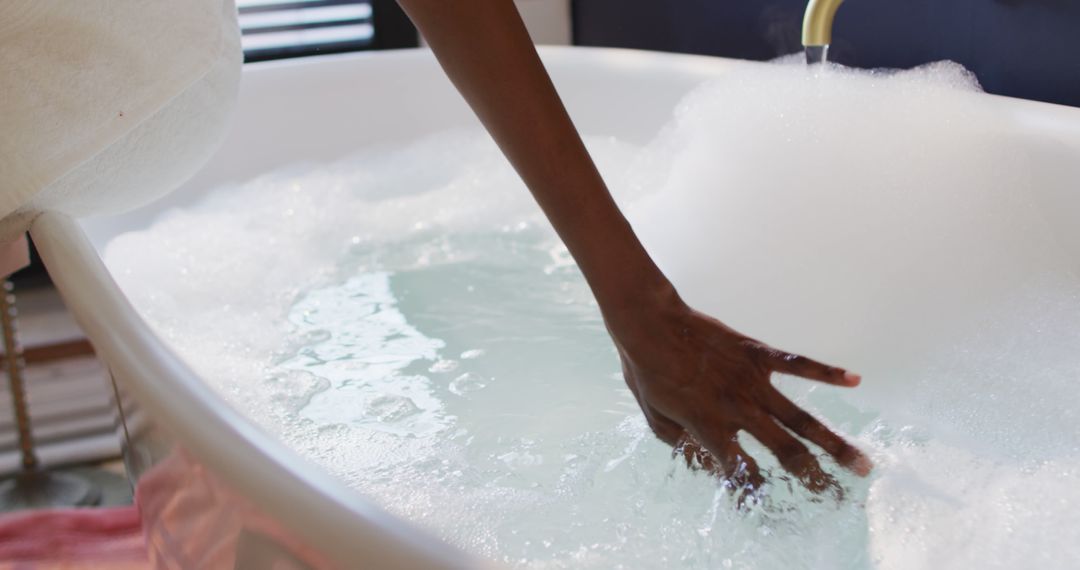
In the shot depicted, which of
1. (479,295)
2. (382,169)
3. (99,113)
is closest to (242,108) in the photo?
(382,169)

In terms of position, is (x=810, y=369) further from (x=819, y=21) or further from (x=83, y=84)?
(x=819, y=21)

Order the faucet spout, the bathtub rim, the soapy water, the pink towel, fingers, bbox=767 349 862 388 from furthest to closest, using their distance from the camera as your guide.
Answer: the pink towel
the faucet spout
the soapy water
fingers, bbox=767 349 862 388
the bathtub rim

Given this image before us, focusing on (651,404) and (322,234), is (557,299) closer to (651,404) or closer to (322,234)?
(322,234)

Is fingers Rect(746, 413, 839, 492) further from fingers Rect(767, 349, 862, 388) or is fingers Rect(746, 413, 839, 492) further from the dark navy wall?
the dark navy wall

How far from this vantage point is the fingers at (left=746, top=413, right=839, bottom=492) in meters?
0.65

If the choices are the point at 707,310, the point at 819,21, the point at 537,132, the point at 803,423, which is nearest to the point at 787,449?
the point at 803,423

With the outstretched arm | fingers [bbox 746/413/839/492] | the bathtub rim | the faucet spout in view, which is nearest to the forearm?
the outstretched arm

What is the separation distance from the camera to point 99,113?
81 centimetres

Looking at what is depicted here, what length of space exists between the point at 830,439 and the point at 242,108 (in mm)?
1187

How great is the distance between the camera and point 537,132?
0.67 m

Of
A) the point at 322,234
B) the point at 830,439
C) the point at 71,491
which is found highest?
the point at 830,439

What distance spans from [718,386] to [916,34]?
893 millimetres

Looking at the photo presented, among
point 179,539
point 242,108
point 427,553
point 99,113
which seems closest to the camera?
point 427,553

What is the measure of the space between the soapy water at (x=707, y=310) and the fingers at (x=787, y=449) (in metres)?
0.02
